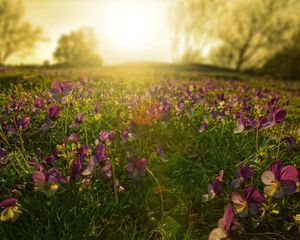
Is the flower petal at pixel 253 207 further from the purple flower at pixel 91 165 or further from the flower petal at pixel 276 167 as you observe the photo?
the purple flower at pixel 91 165

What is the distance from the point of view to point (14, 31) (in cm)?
5694

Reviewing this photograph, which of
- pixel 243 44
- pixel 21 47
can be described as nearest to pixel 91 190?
pixel 243 44

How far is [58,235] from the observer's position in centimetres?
229

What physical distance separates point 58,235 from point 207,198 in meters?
1.06

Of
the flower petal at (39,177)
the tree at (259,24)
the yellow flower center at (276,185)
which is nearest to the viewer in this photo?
the yellow flower center at (276,185)

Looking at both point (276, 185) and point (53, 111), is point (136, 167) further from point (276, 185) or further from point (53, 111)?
point (276, 185)

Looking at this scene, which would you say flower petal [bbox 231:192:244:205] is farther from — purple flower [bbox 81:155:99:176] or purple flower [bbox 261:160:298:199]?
purple flower [bbox 81:155:99:176]

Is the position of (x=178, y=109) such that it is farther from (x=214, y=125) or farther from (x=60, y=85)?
(x=60, y=85)

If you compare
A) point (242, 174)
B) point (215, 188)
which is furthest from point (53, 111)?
point (242, 174)

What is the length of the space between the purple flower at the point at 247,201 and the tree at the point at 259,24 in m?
45.7

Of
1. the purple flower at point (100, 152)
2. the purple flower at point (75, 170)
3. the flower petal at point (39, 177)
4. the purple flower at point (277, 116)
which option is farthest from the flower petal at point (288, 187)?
the flower petal at point (39, 177)

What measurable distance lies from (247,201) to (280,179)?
0.26 meters

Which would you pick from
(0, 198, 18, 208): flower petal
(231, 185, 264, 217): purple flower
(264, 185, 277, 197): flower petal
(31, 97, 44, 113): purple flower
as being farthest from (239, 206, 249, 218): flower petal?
(31, 97, 44, 113): purple flower

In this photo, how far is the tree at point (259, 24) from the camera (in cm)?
4681
